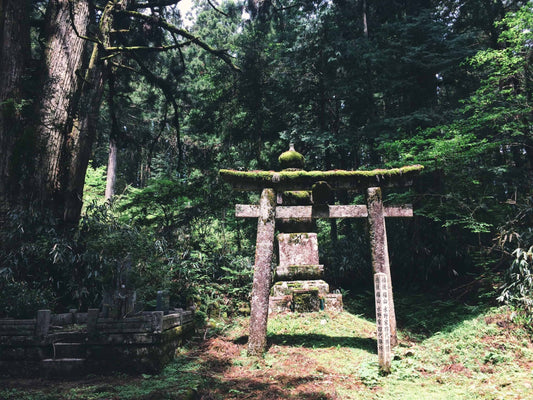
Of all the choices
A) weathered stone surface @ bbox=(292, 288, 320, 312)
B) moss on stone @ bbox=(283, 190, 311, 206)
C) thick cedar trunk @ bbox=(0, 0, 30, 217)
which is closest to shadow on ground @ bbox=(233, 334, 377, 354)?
weathered stone surface @ bbox=(292, 288, 320, 312)

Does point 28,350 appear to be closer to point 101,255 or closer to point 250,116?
point 101,255

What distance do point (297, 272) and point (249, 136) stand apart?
28.8ft

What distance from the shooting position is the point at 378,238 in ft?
22.0

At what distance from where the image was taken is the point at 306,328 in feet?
24.5

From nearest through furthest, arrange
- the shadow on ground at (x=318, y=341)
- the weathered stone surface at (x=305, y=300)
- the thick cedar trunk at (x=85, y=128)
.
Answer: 1. the shadow on ground at (x=318, y=341)
2. the thick cedar trunk at (x=85, y=128)
3. the weathered stone surface at (x=305, y=300)

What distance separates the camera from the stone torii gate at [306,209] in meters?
6.35

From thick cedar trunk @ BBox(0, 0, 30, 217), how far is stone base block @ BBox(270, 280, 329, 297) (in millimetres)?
6163

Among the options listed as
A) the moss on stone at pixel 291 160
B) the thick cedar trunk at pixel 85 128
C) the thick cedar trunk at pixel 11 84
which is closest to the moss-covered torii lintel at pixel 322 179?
the moss on stone at pixel 291 160

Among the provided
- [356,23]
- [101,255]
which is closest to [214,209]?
[101,255]

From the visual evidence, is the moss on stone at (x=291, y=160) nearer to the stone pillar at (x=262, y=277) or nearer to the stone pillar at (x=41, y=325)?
the stone pillar at (x=262, y=277)

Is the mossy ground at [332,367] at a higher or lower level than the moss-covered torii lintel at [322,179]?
lower

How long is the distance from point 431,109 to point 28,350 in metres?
12.6

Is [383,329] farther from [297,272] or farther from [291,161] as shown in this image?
[291,161]

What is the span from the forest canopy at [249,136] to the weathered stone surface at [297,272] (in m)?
1.31
